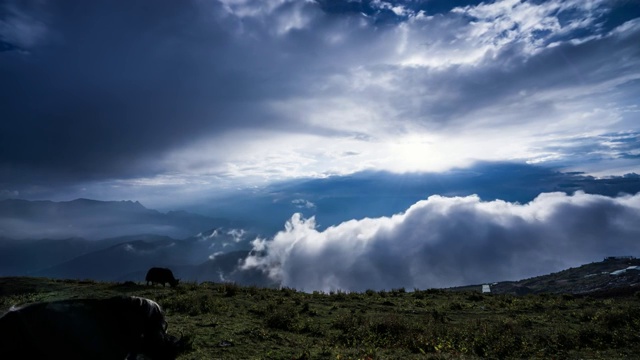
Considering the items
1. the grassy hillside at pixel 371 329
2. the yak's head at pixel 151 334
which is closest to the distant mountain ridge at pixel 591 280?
the grassy hillside at pixel 371 329

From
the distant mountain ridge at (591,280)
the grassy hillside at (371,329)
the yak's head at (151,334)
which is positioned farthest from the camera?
the distant mountain ridge at (591,280)

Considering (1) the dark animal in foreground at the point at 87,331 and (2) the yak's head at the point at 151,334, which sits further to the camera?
(2) the yak's head at the point at 151,334

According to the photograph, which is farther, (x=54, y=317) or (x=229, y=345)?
(x=229, y=345)

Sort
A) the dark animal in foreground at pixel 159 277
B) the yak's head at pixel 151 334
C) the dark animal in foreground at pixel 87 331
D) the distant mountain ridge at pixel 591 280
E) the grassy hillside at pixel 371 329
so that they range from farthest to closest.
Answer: the distant mountain ridge at pixel 591 280
the dark animal in foreground at pixel 159 277
the grassy hillside at pixel 371 329
the yak's head at pixel 151 334
the dark animal in foreground at pixel 87 331

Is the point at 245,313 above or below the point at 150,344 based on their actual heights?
below

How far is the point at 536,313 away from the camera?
76.0 ft

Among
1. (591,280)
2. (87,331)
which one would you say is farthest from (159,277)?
(591,280)

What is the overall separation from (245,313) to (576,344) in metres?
15.8

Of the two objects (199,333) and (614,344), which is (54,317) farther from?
(614,344)

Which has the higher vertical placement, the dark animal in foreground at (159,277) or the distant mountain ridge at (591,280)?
the dark animal in foreground at (159,277)

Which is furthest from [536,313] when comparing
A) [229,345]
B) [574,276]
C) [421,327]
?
[574,276]

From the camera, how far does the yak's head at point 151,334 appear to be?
8.03m

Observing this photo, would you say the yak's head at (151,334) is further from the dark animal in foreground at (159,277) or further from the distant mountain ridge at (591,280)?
the distant mountain ridge at (591,280)

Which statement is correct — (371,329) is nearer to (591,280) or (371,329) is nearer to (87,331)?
(87,331)
